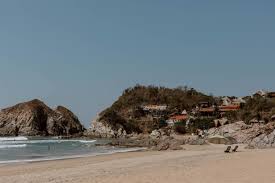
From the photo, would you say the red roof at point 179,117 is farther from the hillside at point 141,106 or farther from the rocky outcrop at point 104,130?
the rocky outcrop at point 104,130

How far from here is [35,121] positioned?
139875 millimetres

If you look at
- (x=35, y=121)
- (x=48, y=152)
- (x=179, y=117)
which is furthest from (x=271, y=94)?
(x=48, y=152)

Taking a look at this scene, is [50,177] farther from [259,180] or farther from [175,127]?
[175,127]

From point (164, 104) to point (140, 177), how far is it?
125937 mm

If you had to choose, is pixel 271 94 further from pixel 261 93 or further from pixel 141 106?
pixel 141 106

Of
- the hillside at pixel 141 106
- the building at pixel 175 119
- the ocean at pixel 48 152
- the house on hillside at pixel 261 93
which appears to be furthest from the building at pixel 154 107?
the ocean at pixel 48 152

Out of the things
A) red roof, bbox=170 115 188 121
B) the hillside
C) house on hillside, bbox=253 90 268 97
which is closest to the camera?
red roof, bbox=170 115 188 121

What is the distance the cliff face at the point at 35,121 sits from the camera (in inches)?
5448

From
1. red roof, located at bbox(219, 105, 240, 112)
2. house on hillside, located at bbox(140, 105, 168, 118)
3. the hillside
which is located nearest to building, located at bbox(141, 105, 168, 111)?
house on hillside, located at bbox(140, 105, 168, 118)

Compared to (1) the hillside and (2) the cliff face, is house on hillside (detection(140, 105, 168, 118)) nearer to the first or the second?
(1) the hillside

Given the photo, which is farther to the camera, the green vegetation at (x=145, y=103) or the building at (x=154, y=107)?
the building at (x=154, y=107)

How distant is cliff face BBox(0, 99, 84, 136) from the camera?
138 meters

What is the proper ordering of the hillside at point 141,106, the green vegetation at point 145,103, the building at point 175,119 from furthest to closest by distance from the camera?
1. the green vegetation at point 145,103
2. the hillside at point 141,106
3. the building at point 175,119

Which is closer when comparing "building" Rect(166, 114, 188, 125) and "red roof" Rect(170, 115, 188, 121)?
"building" Rect(166, 114, 188, 125)
